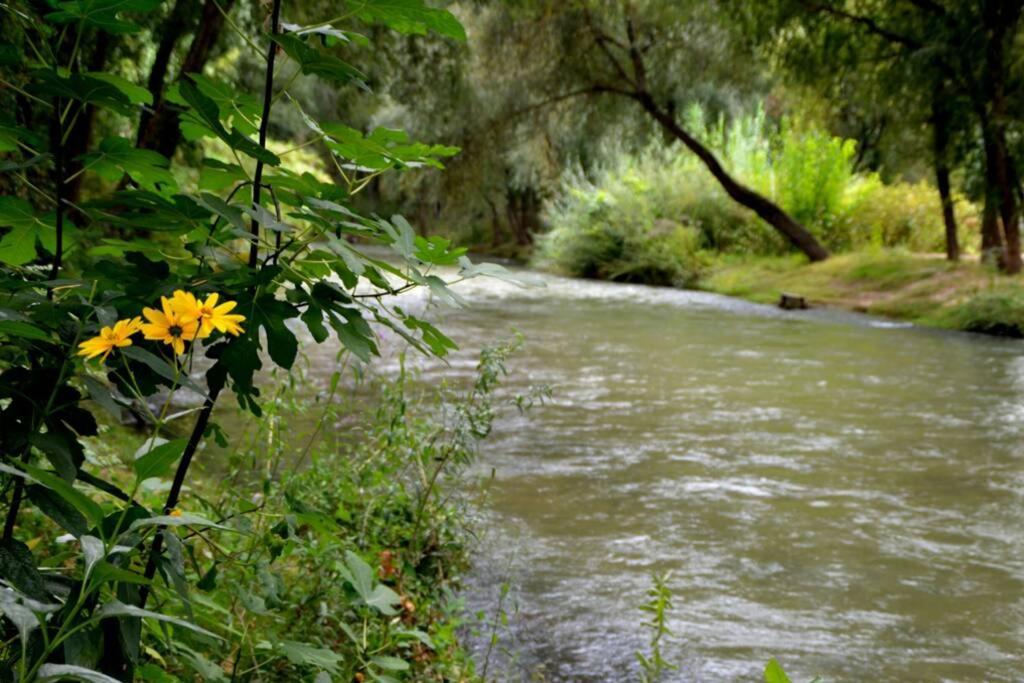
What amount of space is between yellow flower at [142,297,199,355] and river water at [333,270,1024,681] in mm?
350

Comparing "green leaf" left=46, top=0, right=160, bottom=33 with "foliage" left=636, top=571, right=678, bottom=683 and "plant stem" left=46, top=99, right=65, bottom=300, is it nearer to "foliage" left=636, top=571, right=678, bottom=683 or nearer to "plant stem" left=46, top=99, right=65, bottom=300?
"plant stem" left=46, top=99, right=65, bottom=300

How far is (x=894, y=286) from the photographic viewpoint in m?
15.6

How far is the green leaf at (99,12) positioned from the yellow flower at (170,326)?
1.19 ft

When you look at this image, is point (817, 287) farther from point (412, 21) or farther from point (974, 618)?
point (412, 21)

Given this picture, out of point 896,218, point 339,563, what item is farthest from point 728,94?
point 339,563

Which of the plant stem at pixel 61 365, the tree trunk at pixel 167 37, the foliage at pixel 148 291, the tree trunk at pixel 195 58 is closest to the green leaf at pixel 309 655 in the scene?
the foliage at pixel 148 291

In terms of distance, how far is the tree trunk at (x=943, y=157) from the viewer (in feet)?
47.9

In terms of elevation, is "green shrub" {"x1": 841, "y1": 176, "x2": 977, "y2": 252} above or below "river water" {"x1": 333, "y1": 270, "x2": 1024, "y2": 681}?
above

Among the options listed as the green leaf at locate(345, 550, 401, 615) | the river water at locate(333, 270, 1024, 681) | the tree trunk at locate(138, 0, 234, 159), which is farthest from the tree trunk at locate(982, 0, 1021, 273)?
the green leaf at locate(345, 550, 401, 615)

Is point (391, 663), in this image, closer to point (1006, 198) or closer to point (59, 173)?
point (59, 173)

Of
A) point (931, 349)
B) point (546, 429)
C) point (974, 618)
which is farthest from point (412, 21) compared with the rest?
point (931, 349)

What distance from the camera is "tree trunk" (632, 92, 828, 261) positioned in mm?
18594

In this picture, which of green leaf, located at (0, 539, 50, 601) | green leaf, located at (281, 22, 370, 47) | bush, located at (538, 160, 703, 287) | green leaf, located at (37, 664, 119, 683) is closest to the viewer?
green leaf, located at (37, 664, 119, 683)

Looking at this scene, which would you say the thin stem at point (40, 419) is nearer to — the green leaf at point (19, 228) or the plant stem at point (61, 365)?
the plant stem at point (61, 365)
